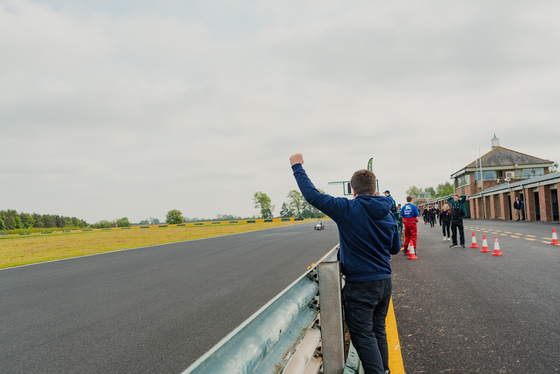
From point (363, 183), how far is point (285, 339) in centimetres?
138

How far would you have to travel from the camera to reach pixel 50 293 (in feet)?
26.8

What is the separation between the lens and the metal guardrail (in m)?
1.43

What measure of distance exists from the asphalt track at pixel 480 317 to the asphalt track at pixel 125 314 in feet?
7.67

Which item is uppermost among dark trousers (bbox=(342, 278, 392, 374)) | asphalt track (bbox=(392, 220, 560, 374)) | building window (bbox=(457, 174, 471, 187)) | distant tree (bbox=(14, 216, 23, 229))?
building window (bbox=(457, 174, 471, 187))

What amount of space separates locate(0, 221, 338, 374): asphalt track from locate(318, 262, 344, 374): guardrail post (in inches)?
69.1

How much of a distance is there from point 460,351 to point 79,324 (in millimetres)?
5141

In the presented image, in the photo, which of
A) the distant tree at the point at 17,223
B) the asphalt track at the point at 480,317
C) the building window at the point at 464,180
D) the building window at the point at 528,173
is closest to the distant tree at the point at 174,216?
the distant tree at the point at 17,223

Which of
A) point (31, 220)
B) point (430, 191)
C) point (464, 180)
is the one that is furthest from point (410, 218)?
point (430, 191)

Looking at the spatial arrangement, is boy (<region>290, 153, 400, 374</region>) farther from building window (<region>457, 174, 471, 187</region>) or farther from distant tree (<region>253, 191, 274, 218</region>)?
distant tree (<region>253, 191, 274, 218</region>)

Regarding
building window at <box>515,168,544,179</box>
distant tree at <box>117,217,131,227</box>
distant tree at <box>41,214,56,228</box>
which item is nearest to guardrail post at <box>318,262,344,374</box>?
building window at <box>515,168,544,179</box>

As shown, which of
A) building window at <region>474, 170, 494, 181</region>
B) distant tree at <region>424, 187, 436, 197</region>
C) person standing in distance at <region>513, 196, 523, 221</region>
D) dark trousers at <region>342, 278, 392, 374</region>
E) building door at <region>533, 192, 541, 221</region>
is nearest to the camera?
dark trousers at <region>342, 278, 392, 374</region>

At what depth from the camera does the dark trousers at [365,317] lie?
2678 millimetres

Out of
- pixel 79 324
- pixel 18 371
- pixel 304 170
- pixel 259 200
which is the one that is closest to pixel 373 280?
pixel 304 170

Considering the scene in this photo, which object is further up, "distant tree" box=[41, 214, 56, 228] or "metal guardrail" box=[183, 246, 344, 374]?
"distant tree" box=[41, 214, 56, 228]
